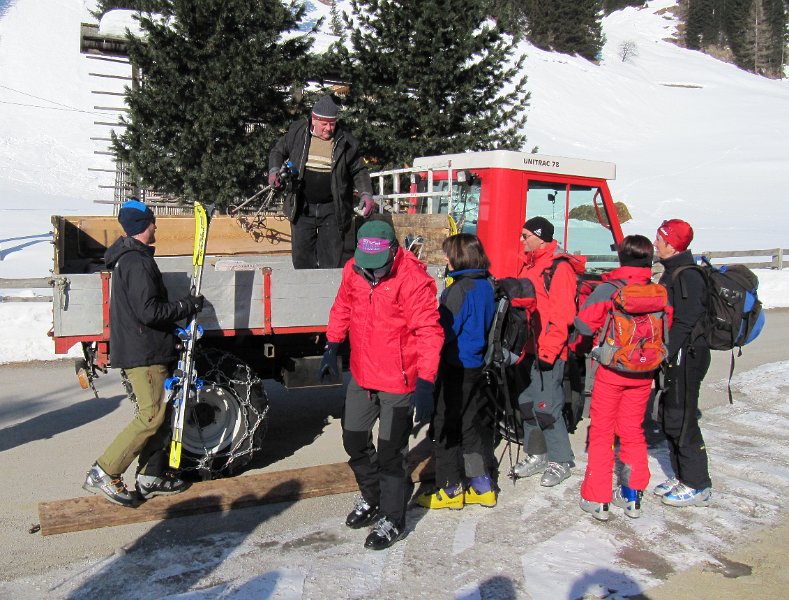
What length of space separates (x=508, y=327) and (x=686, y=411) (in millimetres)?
1313

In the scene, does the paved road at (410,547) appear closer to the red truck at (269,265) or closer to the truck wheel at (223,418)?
the truck wheel at (223,418)

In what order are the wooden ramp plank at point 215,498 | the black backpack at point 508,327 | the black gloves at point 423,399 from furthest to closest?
1. the black backpack at point 508,327
2. the wooden ramp plank at point 215,498
3. the black gloves at point 423,399

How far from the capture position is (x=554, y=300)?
565 cm

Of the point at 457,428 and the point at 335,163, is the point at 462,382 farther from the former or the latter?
the point at 335,163

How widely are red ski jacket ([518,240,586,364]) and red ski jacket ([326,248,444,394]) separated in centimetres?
130

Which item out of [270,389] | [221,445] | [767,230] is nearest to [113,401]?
[270,389]

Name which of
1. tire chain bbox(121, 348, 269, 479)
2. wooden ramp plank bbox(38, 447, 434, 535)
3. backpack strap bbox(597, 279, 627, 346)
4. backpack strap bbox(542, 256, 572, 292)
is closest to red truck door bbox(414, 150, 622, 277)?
backpack strap bbox(542, 256, 572, 292)

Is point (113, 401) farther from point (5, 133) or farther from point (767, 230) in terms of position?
point (5, 133)

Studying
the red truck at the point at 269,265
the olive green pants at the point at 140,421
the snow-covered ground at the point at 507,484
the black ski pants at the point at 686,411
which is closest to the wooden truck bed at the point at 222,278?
the red truck at the point at 269,265

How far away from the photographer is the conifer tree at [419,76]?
14.6 meters

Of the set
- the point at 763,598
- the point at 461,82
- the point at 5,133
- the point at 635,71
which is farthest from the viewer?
the point at 635,71

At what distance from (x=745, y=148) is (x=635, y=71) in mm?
28179

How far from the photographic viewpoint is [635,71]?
258 feet

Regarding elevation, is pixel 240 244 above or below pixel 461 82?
below
